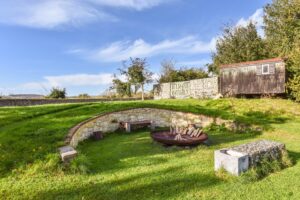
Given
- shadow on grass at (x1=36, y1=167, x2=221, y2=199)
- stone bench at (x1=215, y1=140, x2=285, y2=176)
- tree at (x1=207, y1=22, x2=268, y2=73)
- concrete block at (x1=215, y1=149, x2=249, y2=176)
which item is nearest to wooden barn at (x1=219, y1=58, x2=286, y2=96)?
tree at (x1=207, y1=22, x2=268, y2=73)

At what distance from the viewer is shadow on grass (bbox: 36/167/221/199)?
4434 millimetres

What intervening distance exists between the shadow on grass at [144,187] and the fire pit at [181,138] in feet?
6.90

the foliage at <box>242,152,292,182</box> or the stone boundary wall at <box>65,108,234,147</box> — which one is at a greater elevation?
the stone boundary wall at <box>65,108,234,147</box>

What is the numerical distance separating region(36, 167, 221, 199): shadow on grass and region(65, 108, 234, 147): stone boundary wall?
13.9 feet

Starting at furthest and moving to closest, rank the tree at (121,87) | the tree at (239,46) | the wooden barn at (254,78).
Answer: the tree at (239,46) < the tree at (121,87) < the wooden barn at (254,78)

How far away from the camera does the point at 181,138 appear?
8.11 meters

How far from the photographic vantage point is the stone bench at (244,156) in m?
5.22

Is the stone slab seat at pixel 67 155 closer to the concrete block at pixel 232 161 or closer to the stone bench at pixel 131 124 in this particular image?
the concrete block at pixel 232 161

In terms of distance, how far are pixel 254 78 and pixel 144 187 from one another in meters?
16.4

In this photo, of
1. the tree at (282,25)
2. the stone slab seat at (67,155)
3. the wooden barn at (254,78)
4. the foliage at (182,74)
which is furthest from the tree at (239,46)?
the stone slab seat at (67,155)

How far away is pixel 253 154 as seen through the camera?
5.51m

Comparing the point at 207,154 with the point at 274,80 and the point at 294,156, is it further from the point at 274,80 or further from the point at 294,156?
the point at 274,80

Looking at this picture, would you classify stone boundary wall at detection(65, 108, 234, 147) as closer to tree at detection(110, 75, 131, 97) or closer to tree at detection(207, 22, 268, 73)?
tree at detection(110, 75, 131, 97)

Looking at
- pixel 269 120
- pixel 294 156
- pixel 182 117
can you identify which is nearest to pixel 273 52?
pixel 269 120
